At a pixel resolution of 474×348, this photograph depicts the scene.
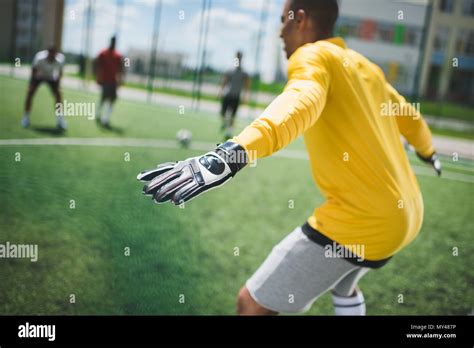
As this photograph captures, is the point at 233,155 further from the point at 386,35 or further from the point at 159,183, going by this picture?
the point at 386,35

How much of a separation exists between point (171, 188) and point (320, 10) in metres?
1.09

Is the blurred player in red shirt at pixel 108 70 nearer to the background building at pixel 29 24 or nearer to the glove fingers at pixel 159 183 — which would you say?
the background building at pixel 29 24

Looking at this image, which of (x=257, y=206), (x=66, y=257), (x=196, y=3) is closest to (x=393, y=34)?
(x=196, y=3)

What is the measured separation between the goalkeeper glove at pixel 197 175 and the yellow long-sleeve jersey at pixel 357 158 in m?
0.42

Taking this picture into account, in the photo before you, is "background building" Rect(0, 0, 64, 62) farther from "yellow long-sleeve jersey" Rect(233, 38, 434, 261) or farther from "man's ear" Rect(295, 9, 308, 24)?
"yellow long-sleeve jersey" Rect(233, 38, 434, 261)

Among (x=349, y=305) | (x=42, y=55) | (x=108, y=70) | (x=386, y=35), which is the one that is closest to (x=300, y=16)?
(x=349, y=305)

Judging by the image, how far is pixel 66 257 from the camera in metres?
3.25

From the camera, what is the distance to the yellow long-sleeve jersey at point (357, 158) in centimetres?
186

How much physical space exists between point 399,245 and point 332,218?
31 centimetres

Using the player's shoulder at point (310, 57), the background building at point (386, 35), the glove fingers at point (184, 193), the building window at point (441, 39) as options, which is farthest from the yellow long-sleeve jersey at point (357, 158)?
the background building at point (386, 35)

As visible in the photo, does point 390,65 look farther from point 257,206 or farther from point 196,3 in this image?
point 257,206

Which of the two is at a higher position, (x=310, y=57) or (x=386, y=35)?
(x=386, y=35)

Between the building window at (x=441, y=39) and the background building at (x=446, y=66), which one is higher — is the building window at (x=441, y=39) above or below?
above

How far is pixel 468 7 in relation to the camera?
13.4ft
